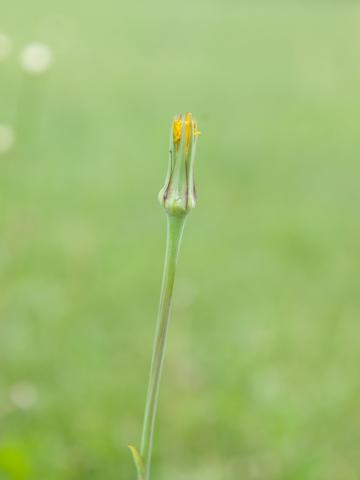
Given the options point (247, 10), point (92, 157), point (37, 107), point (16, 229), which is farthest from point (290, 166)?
point (247, 10)

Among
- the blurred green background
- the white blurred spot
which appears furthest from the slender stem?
the white blurred spot

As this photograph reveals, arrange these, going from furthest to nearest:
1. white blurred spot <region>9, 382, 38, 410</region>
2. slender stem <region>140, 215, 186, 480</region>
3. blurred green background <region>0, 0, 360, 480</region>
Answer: blurred green background <region>0, 0, 360, 480</region> → white blurred spot <region>9, 382, 38, 410</region> → slender stem <region>140, 215, 186, 480</region>

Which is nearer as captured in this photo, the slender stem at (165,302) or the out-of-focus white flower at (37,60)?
the slender stem at (165,302)

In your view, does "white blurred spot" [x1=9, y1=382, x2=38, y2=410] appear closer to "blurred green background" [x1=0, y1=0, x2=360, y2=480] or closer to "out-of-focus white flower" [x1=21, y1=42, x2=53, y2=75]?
"blurred green background" [x1=0, y1=0, x2=360, y2=480]

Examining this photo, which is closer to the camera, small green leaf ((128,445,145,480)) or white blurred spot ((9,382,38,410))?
small green leaf ((128,445,145,480))

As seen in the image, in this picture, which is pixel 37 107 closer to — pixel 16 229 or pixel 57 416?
pixel 16 229

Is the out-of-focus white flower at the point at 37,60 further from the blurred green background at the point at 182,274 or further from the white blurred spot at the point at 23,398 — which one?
the white blurred spot at the point at 23,398

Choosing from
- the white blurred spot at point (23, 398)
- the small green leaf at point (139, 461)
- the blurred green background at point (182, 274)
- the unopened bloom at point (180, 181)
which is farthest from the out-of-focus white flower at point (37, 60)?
the small green leaf at point (139, 461)

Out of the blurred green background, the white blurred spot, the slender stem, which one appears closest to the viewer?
the slender stem

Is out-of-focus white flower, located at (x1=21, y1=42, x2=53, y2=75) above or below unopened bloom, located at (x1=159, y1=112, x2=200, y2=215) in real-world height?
above

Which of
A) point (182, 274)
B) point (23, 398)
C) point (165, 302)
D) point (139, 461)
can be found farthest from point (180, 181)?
point (182, 274)
